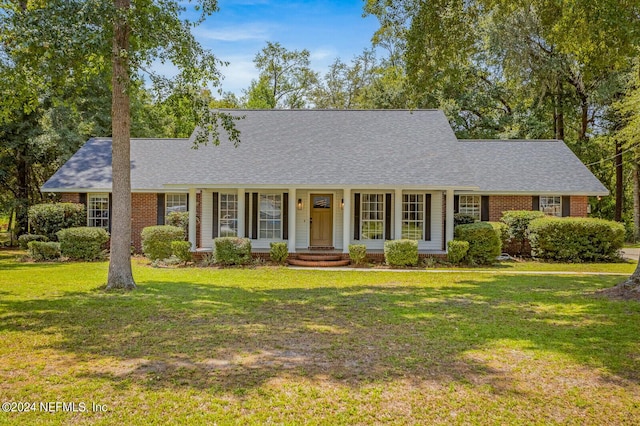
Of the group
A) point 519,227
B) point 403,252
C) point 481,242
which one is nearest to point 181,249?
point 403,252

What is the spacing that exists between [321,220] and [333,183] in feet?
7.29

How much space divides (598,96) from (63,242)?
2708 centimetres

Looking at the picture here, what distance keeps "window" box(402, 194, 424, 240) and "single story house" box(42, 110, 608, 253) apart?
0.04 meters

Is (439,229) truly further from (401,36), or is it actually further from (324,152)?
(401,36)

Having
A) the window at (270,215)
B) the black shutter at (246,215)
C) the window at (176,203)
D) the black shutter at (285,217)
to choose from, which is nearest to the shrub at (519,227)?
the black shutter at (285,217)

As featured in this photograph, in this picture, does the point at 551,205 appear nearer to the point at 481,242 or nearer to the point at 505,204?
the point at 505,204

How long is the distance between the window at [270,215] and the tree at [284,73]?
20277 mm

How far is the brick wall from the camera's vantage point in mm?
18219

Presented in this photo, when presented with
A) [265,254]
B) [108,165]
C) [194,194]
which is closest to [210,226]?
[194,194]

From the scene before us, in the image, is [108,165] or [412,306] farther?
[108,165]

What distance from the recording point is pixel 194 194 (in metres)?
15.9

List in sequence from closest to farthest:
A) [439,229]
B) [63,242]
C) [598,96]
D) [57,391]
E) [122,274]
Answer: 1. [57,391]
2. [122,274]
3. [63,242]
4. [439,229]
5. [598,96]

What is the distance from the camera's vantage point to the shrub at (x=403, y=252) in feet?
47.5

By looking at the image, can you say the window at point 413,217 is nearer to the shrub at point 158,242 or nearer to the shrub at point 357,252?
the shrub at point 357,252
